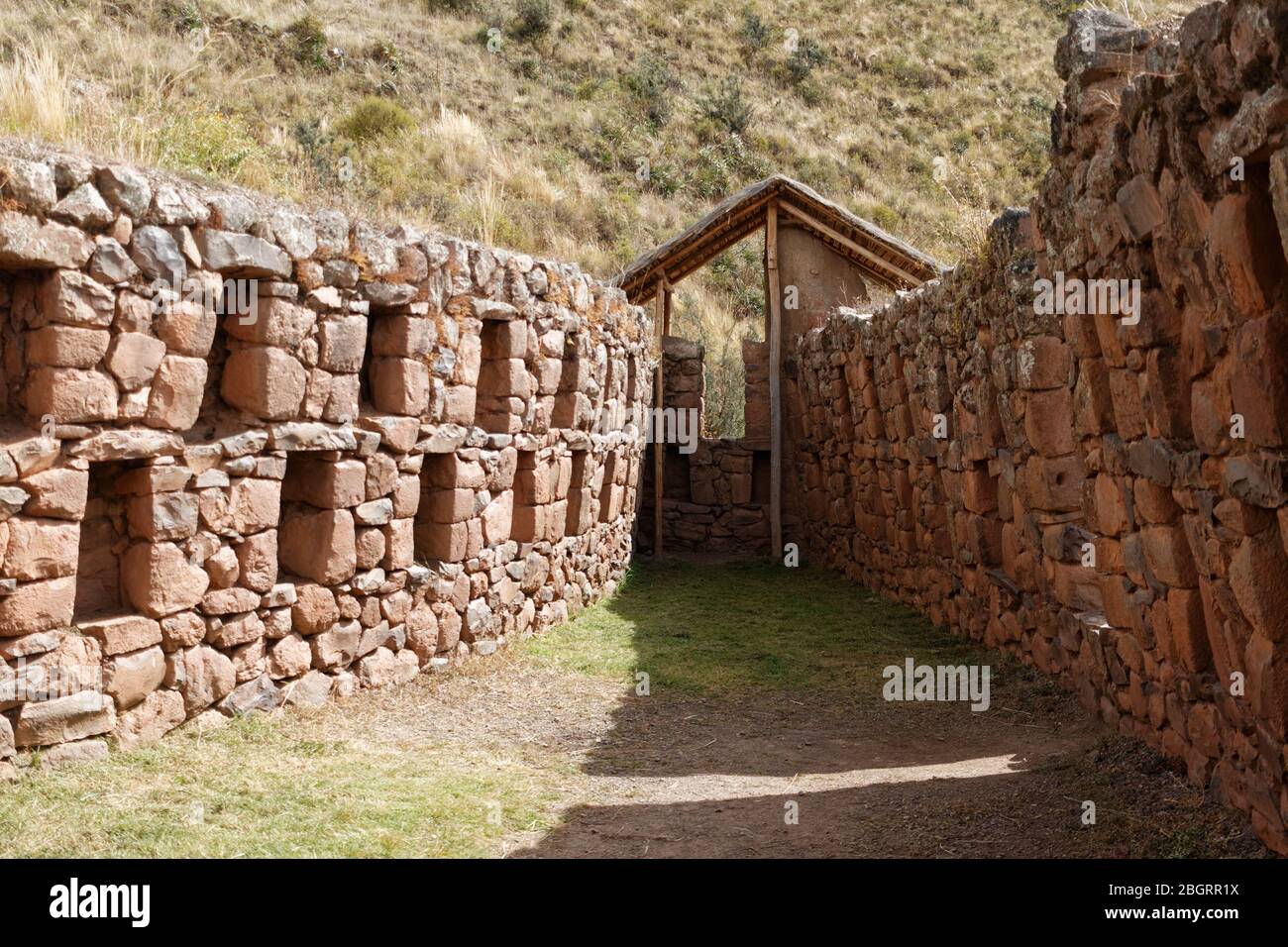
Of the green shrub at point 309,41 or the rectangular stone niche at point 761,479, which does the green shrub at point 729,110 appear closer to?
the green shrub at point 309,41

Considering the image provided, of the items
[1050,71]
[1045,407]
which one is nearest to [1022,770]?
[1045,407]

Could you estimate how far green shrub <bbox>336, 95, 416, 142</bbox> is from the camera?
23.1 m

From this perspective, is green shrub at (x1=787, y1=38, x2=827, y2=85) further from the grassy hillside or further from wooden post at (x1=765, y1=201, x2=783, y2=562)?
wooden post at (x1=765, y1=201, x2=783, y2=562)

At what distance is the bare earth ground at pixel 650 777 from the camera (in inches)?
179

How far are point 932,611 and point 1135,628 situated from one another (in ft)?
14.9

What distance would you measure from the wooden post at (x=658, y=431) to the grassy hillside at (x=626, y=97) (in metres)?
3.27

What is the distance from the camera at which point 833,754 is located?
6211 millimetres

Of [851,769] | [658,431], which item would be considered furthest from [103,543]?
[658,431]

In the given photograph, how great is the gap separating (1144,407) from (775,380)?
33.3 feet

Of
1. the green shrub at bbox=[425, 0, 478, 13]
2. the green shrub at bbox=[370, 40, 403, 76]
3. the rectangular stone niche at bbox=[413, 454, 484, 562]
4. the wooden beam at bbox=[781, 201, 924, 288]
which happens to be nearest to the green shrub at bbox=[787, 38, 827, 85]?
the green shrub at bbox=[425, 0, 478, 13]

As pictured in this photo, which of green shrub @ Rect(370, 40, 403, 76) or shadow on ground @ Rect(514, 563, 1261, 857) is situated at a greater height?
green shrub @ Rect(370, 40, 403, 76)

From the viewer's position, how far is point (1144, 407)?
4.86 metres

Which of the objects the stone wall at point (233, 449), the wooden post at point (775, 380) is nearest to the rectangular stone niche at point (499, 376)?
the stone wall at point (233, 449)

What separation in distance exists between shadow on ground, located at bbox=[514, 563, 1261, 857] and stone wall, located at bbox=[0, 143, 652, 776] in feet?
5.83
